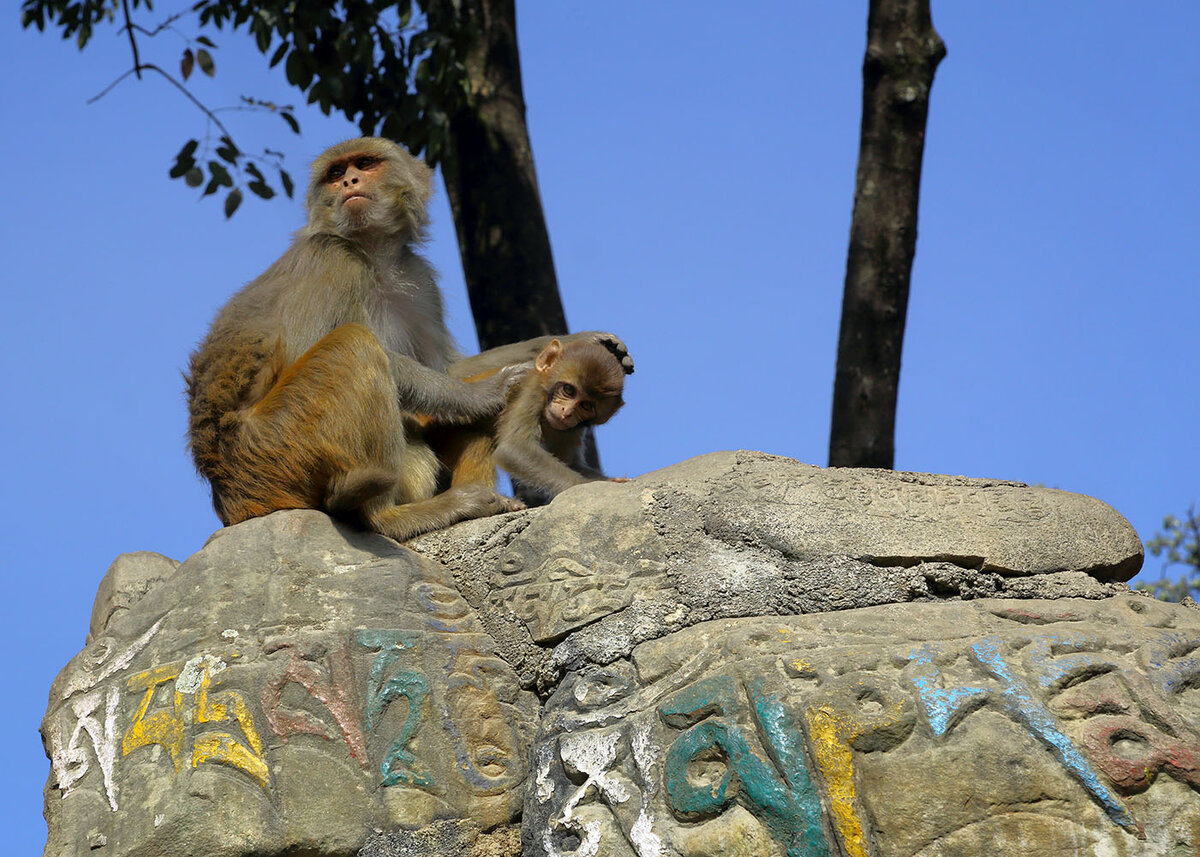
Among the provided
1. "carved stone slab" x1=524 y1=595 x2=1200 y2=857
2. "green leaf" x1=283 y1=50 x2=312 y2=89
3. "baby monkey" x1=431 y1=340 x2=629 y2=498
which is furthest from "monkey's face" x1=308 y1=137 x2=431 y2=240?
"carved stone slab" x1=524 y1=595 x2=1200 y2=857

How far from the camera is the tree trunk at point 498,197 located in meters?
6.68

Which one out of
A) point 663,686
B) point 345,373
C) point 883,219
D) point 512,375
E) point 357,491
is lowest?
point 663,686

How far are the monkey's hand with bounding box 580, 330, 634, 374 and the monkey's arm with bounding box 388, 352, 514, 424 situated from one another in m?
0.48

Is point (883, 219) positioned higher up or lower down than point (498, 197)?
lower down

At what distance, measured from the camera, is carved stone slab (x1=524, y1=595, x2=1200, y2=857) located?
8.95 feet

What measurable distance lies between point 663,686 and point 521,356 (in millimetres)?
2313

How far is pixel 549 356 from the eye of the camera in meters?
5.12

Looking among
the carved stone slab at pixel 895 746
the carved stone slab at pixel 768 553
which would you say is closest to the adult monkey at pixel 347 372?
the carved stone slab at pixel 768 553

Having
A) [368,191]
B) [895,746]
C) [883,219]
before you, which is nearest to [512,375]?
[368,191]

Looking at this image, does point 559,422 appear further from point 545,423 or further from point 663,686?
point 663,686

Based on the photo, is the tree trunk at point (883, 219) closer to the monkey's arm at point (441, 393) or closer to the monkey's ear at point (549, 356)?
the monkey's ear at point (549, 356)

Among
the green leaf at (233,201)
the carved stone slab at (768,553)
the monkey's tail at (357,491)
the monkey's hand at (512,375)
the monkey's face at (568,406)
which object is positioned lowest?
the carved stone slab at (768,553)

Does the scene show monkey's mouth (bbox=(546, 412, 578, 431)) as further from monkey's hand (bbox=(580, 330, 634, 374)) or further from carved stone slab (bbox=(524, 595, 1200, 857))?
carved stone slab (bbox=(524, 595, 1200, 857))

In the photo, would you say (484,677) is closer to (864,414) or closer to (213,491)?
(213,491)
